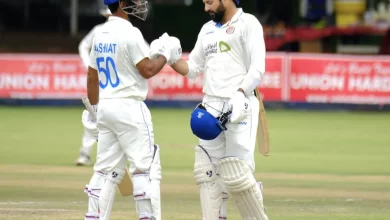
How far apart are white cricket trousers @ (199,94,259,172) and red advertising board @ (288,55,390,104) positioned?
14458 mm

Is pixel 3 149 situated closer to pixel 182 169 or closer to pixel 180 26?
pixel 182 169

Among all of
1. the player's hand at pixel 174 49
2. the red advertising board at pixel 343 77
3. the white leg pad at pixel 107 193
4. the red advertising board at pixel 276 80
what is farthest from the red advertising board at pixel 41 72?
the white leg pad at pixel 107 193

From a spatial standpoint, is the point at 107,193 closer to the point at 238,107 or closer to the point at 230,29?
the point at 238,107

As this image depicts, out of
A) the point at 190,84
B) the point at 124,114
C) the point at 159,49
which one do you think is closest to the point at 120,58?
the point at 159,49

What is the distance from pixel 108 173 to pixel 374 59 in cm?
1528

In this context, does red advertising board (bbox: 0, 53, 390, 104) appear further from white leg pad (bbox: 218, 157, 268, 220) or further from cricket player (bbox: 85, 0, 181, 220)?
cricket player (bbox: 85, 0, 181, 220)

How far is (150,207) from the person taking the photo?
27.0 feet

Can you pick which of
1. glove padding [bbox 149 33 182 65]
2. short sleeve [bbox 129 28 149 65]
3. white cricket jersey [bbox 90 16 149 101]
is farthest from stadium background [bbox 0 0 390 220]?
short sleeve [bbox 129 28 149 65]

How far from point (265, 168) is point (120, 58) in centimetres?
643

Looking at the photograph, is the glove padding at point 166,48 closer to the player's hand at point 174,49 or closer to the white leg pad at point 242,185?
the player's hand at point 174,49

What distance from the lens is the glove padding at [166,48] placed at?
326 inches

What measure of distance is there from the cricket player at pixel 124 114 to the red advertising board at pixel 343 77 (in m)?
14.9

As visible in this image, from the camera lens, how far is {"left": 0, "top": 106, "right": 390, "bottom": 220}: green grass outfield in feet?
34.7

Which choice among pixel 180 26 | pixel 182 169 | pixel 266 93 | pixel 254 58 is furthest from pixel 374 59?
pixel 254 58
